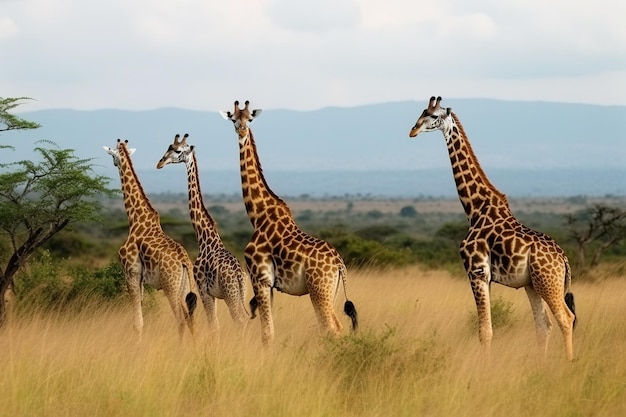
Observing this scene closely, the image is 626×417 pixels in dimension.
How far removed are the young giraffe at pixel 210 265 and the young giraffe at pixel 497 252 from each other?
2.17 meters

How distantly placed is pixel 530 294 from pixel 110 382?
12.4 ft

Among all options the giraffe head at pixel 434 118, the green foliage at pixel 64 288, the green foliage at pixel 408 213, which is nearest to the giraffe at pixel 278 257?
the giraffe head at pixel 434 118

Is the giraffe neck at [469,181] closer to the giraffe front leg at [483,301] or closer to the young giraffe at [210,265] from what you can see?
the giraffe front leg at [483,301]

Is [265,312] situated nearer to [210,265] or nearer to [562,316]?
[210,265]

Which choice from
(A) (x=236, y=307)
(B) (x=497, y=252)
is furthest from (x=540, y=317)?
(A) (x=236, y=307)

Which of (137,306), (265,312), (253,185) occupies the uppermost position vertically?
(253,185)

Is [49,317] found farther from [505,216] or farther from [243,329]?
[505,216]

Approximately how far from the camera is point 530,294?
1007 centimetres

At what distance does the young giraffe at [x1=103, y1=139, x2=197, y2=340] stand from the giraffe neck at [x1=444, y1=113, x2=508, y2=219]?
8.98 feet

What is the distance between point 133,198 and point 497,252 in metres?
4.05

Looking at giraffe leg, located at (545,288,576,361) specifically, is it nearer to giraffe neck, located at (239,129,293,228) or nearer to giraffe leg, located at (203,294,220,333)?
giraffe neck, located at (239,129,293,228)

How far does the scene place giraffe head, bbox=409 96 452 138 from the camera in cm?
1024

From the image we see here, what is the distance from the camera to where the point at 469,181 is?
33.8ft

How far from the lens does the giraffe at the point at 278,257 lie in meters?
9.93
